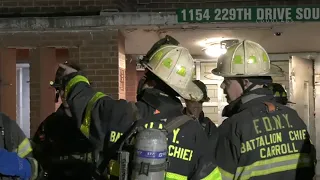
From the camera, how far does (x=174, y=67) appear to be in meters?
2.83

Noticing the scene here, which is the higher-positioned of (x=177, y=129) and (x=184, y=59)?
(x=184, y=59)

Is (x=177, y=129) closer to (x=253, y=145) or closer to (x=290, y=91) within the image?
(x=253, y=145)

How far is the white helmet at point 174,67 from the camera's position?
2.79 meters

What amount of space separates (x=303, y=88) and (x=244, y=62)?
588 cm

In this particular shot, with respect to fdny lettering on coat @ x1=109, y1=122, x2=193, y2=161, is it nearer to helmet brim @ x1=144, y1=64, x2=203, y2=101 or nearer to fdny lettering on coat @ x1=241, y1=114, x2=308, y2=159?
helmet brim @ x1=144, y1=64, x2=203, y2=101

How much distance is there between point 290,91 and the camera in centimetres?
892

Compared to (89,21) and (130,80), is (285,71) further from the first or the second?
(89,21)

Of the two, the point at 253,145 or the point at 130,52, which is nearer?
the point at 253,145

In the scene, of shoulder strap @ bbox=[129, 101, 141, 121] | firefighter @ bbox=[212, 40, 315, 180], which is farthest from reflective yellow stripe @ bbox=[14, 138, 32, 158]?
firefighter @ bbox=[212, 40, 315, 180]

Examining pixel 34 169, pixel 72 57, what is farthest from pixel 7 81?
pixel 34 169

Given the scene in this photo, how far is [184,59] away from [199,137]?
1.70ft

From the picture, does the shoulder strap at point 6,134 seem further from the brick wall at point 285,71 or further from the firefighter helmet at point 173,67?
the brick wall at point 285,71

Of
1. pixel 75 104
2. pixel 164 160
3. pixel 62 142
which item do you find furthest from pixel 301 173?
pixel 62 142

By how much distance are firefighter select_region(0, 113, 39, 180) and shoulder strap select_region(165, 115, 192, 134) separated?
40.0 inches
